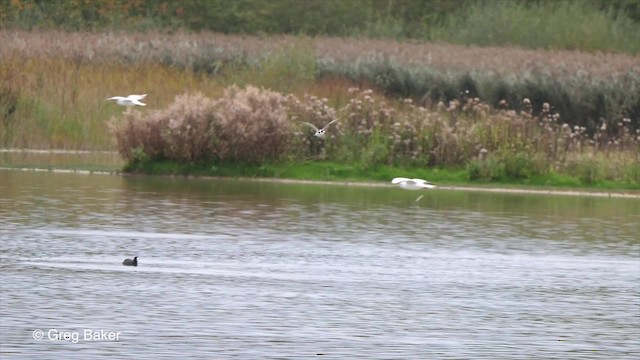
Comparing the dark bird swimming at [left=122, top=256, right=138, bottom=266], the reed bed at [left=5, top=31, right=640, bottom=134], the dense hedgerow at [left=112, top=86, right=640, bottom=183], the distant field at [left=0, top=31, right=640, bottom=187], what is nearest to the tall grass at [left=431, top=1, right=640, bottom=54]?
the distant field at [left=0, top=31, right=640, bottom=187]

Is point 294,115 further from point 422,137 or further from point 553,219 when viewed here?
point 553,219

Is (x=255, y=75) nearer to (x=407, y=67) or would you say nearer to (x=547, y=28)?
(x=407, y=67)

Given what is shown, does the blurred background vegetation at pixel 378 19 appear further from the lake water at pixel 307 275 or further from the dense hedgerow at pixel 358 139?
the lake water at pixel 307 275

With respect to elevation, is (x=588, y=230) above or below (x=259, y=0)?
below

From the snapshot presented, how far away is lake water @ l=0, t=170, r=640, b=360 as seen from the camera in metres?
14.3

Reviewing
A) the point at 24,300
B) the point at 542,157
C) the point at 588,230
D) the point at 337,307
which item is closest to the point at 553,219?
the point at 588,230

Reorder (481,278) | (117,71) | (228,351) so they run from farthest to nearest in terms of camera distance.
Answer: (117,71) < (481,278) < (228,351)

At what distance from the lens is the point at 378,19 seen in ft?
207

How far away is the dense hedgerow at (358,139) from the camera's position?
31062mm

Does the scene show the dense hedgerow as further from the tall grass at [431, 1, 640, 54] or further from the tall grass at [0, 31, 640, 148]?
the tall grass at [431, 1, 640, 54]

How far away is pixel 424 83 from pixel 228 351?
28.1 m

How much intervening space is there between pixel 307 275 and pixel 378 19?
45.4 m

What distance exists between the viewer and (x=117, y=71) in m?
39.1

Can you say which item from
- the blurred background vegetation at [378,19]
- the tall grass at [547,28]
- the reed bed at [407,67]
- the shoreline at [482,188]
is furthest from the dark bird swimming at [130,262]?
the tall grass at [547,28]
